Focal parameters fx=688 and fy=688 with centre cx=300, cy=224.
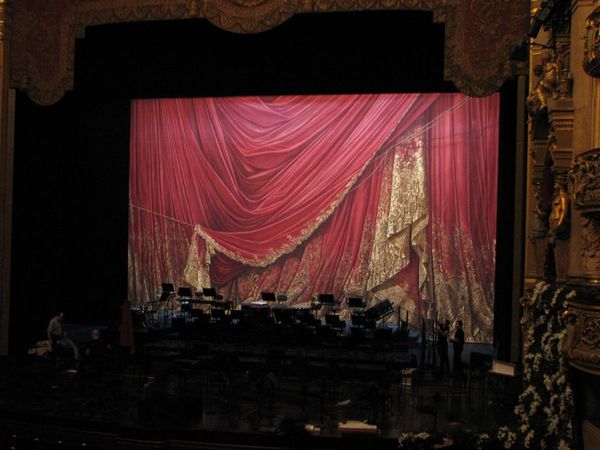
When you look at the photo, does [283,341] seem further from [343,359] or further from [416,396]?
[416,396]

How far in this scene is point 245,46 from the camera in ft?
50.5

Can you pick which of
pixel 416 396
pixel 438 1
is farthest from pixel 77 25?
pixel 416 396

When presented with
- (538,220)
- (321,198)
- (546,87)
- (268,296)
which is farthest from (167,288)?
(546,87)

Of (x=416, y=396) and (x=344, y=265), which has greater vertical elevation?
(x=344, y=265)

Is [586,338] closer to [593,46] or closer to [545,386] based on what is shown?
[545,386]

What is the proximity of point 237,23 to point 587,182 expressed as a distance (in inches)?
341

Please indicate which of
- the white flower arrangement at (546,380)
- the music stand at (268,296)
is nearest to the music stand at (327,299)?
the music stand at (268,296)

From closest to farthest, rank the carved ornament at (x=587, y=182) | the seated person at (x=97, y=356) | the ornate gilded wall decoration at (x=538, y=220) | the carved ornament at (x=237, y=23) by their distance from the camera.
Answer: the carved ornament at (x=587, y=182)
the ornate gilded wall decoration at (x=538, y=220)
the seated person at (x=97, y=356)
the carved ornament at (x=237, y=23)

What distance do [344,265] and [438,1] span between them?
8.21 metres

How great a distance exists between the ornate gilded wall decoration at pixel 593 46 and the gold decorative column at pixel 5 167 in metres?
11.7

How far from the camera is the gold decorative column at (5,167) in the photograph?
1428 centimetres

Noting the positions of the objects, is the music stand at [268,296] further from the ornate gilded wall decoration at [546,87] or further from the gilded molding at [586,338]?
the gilded molding at [586,338]

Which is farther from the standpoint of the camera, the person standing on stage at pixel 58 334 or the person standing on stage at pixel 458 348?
the person standing on stage at pixel 58 334

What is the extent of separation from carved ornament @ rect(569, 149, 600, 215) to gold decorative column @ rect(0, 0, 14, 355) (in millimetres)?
11794
